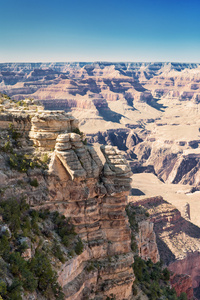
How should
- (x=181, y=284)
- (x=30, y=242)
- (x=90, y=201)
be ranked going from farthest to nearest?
(x=181, y=284)
(x=90, y=201)
(x=30, y=242)

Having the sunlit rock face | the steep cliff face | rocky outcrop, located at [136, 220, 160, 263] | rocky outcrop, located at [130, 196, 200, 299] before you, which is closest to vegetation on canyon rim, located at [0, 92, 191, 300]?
the steep cliff face

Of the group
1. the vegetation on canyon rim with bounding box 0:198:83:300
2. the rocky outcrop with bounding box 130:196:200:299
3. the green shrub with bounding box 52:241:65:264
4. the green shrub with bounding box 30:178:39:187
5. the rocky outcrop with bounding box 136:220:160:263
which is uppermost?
the green shrub with bounding box 30:178:39:187

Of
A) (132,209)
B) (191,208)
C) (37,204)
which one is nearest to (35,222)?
(37,204)

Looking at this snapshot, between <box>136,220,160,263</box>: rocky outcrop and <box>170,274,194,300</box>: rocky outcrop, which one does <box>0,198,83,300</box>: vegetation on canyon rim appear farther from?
<box>170,274,194,300</box>: rocky outcrop

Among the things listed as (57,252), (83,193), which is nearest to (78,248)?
(57,252)

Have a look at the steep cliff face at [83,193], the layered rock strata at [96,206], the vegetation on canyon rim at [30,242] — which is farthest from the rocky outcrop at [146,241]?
the steep cliff face at [83,193]

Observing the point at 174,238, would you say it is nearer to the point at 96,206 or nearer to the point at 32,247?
the point at 96,206

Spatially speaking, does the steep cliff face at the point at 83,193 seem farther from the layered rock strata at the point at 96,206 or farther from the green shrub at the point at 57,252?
the green shrub at the point at 57,252

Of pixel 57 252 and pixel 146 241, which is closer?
pixel 57 252

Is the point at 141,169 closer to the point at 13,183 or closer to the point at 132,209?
the point at 132,209
